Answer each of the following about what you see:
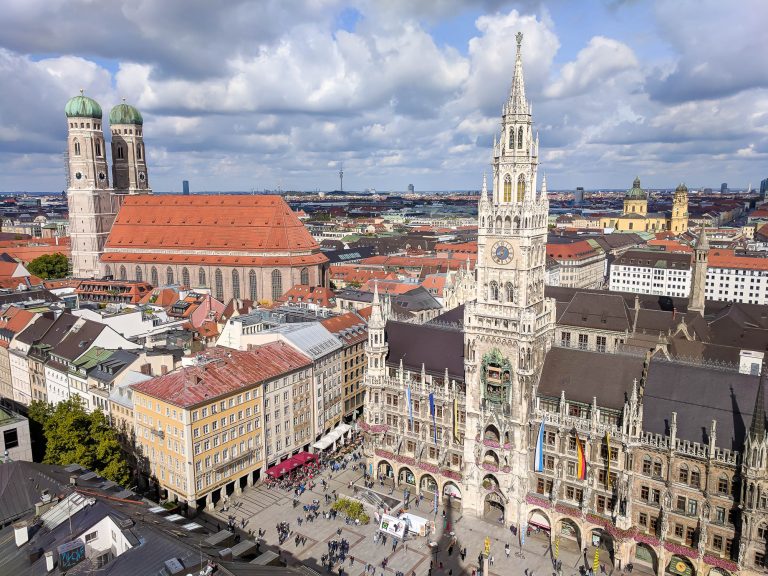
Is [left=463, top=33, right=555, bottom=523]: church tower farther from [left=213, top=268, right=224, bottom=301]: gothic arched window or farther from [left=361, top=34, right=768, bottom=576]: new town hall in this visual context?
[left=213, top=268, right=224, bottom=301]: gothic arched window

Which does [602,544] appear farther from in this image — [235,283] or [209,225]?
[209,225]

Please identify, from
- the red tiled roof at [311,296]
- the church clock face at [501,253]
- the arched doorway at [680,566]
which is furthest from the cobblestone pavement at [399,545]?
the red tiled roof at [311,296]

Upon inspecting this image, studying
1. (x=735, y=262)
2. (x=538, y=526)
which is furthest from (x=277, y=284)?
(x=735, y=262)

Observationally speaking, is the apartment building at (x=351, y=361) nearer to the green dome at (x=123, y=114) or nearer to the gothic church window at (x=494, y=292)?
the gothic church window at (x=494, y=292)

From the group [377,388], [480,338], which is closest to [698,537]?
[480,338]

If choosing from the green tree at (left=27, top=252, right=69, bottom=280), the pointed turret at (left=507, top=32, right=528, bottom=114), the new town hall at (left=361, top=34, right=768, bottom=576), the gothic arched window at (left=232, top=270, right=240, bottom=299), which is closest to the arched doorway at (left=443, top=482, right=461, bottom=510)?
the new town hall at (left=361, top=34, right=768, bottom=576)

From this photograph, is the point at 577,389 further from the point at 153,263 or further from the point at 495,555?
the point at 153,263
